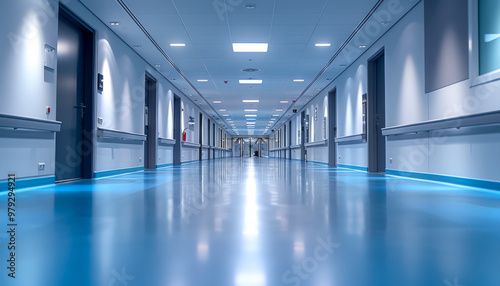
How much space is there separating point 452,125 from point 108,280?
17.2 ft

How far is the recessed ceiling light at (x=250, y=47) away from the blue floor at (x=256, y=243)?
6025mm

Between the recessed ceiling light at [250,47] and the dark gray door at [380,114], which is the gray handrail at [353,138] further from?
the recessed ceiling light at [250,47]

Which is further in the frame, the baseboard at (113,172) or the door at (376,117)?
the door at (376,117)

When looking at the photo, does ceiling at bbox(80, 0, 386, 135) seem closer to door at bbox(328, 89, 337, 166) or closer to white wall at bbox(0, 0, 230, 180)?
white wall at bbox(0, 0, 230, 180)

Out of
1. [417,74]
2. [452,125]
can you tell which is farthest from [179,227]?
[417,74]

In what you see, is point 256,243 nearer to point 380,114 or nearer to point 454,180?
point 454,180

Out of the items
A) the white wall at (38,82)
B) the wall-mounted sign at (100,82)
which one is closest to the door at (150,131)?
the white wall at (38,82)

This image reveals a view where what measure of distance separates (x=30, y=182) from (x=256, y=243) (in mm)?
4377

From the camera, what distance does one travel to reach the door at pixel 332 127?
1402cm

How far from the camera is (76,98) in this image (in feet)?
22.2

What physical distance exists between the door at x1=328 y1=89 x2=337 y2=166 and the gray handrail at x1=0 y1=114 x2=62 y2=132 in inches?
417

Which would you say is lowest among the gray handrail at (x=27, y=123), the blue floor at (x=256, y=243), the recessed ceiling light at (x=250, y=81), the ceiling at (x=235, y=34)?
the blue floor at (x=256, y=243)

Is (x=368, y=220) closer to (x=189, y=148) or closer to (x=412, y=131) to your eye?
(x=412, y=131)

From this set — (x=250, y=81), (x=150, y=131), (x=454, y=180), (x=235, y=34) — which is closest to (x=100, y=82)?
(x=235, y=34)
